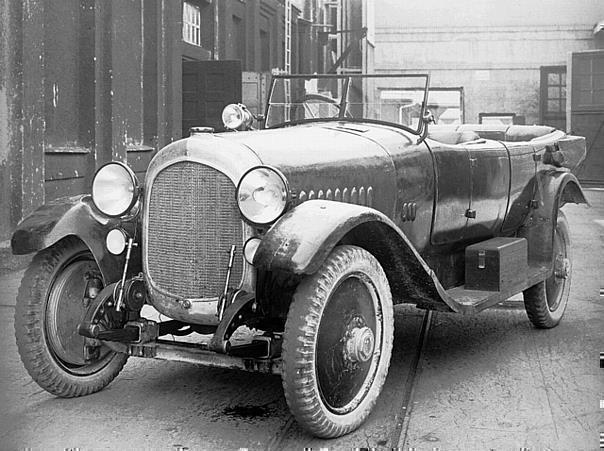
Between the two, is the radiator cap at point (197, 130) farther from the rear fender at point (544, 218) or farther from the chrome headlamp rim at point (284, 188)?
the rear fender at point (544, 218)

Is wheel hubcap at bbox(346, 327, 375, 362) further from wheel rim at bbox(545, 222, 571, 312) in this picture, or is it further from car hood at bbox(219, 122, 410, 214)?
wheel rim at bbox(545, 222, 571, 312)

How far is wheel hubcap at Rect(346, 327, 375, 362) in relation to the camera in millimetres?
3301

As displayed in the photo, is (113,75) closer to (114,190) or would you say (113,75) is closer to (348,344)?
(114,190)

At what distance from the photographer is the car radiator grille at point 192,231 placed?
3438 mm

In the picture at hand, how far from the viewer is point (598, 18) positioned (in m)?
4.23

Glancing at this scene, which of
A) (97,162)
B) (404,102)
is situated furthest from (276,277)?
(97,162)

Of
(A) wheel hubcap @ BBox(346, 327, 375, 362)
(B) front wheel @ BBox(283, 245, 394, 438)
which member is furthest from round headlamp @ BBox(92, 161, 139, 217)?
(A) wheel hubcap @ BBox(346, 327, 375, 362)

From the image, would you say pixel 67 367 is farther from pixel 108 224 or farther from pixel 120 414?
pixel 108 224

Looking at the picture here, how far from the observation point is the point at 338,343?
3256 millimetres

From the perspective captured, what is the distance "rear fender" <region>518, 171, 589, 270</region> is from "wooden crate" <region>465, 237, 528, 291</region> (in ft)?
1.95

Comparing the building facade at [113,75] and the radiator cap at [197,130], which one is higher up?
the building facade at [113,75]

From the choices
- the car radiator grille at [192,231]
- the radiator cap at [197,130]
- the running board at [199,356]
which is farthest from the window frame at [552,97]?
the running board at [199,356]

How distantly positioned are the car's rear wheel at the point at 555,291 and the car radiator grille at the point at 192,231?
7.61 ft

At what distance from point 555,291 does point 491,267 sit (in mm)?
1009
